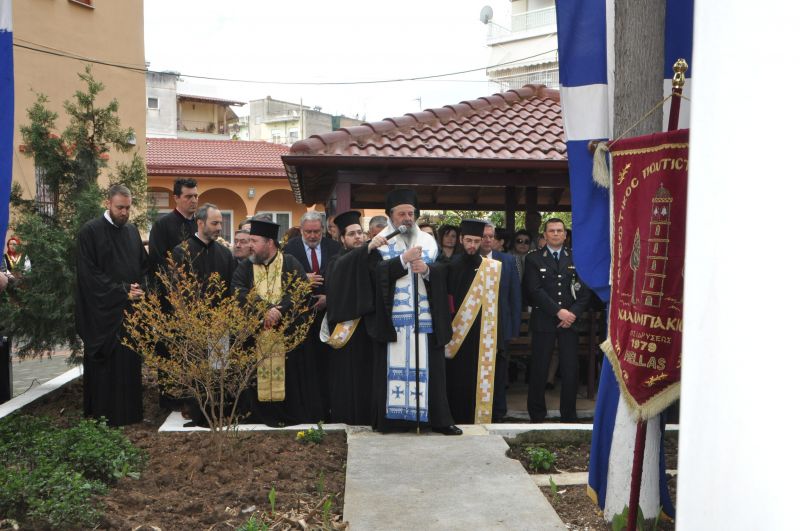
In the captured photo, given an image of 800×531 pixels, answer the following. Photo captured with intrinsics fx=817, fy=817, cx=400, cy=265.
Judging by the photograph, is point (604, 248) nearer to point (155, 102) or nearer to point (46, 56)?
point (46, 56)

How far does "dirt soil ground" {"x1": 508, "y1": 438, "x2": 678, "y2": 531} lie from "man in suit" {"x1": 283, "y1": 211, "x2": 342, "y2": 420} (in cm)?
200

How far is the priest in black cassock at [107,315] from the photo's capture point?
6.84 m

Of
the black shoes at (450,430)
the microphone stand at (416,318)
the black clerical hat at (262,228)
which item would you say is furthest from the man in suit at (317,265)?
the black shoes at (450,430)

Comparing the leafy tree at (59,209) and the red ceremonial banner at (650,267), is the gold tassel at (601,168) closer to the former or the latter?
the red ceremonial banner at (650,267)

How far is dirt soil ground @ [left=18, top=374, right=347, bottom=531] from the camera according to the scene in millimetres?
4266

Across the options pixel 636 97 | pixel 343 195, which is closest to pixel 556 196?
pixel 343 195

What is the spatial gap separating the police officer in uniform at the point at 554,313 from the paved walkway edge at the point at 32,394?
4531 mm

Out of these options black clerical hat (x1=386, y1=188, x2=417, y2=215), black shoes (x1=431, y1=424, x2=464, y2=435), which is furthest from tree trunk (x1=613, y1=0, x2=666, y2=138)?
black shoes (x1=431, y1=424, x2=464, y2=435)

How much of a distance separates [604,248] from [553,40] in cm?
4376

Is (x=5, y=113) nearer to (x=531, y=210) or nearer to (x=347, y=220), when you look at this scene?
(x=347, y=220)

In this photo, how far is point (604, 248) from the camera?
4488mm

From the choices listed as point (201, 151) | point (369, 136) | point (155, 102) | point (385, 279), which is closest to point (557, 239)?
point (385, 279)

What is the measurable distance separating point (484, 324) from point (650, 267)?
3.51 meters

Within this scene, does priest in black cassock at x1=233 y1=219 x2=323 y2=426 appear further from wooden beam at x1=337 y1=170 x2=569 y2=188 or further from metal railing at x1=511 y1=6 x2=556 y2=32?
metal railing at x1=511 y1=6 x2=556 y2=32
